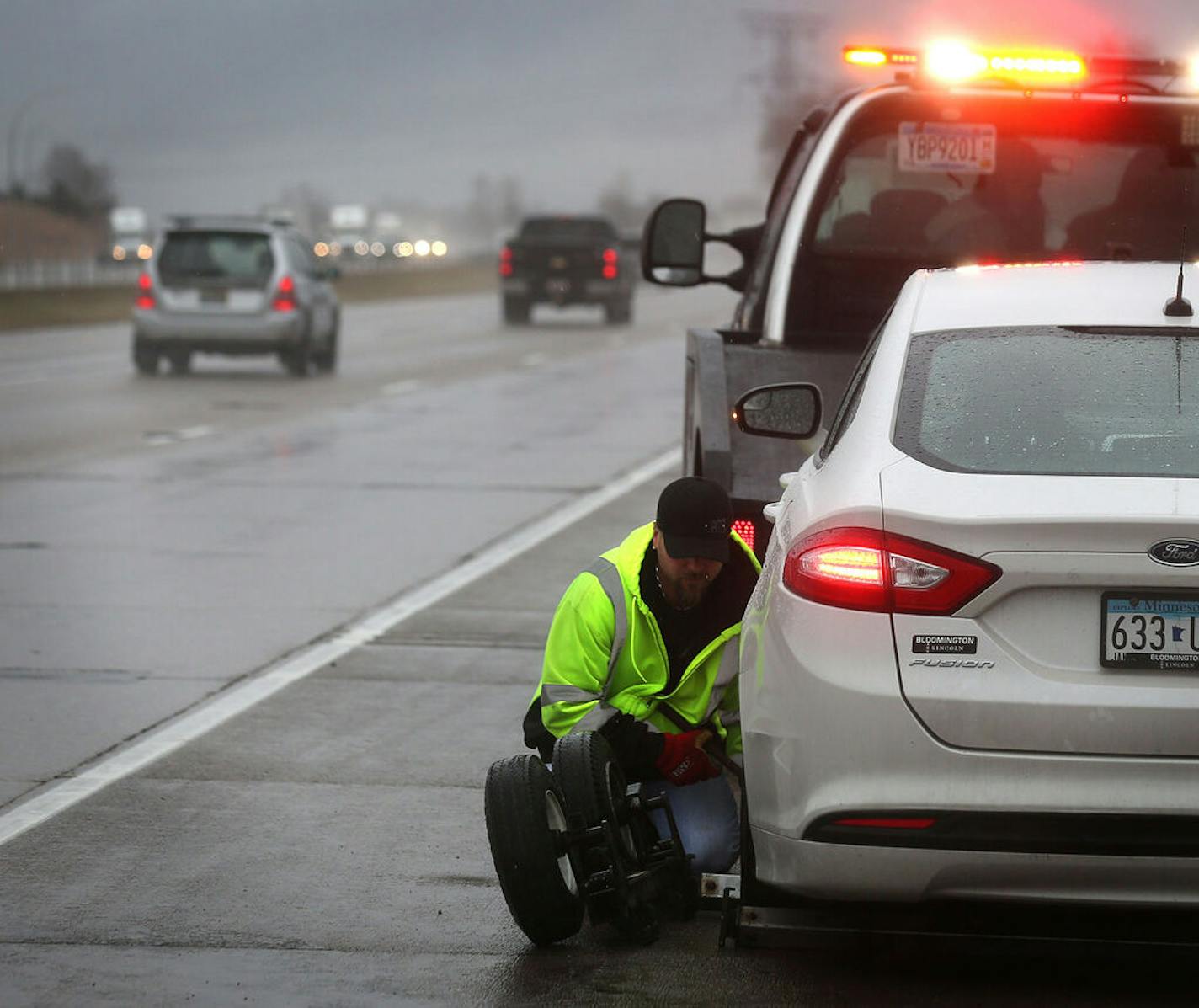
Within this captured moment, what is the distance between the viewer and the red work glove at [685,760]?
6.14 m

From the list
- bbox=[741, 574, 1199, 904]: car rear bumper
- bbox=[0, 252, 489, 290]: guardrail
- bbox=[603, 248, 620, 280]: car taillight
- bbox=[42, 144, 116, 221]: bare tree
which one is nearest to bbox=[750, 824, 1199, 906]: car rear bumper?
bbox=[741, 574, 1199, 904]: car rear bumper

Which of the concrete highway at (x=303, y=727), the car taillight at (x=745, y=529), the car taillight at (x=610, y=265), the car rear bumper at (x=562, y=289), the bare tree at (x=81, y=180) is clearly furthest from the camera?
the bare tree at (x=81, y=180)

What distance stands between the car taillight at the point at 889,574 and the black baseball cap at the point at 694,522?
0.97 metres

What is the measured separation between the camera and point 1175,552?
464 centimetres

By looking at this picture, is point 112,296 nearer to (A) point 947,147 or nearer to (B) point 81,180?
(A) point 947,147

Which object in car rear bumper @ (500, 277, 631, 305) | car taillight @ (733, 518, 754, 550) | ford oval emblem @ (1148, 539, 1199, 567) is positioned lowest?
car rear bumper @ (500, 277, 631, 305)

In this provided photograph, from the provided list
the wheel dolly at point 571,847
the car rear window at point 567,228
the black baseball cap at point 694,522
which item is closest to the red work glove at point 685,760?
the wheel dolly at point 571,847

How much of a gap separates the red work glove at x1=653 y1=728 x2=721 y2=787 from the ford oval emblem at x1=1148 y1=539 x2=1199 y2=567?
1.80 m

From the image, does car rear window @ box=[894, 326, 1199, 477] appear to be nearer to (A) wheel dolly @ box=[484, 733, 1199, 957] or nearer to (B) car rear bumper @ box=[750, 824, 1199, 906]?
(B) car rear bumper @ box=[750, 824, 1199, 906]

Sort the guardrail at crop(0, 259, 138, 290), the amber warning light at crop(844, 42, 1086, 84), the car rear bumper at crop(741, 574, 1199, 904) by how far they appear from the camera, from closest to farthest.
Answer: the car rear bumper at crop(741, 574, 1199, 904) < the amber warning light at crop(844, 42, 1086, 84) < the guardrail at crop(0, 259, 138, 290)

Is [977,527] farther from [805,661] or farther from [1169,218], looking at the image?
[1169,218]

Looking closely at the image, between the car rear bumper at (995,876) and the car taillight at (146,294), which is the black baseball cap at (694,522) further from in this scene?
the car taillight at (146,294)

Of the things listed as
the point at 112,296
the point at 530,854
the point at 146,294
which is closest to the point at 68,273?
the point at 112,296

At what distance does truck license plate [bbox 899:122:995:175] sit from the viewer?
28.2ft
